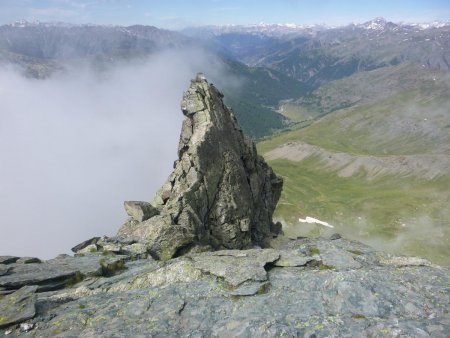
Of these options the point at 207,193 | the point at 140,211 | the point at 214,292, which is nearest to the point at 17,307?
A: the point at 214,292

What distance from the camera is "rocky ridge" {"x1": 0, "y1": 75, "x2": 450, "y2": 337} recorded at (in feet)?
70.7

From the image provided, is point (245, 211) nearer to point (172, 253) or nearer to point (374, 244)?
Result: point (172, 253)

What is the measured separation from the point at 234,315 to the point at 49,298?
41.6 feet

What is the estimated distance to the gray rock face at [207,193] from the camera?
150ft

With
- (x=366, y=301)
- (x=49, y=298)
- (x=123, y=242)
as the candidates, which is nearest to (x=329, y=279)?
(x=366, y=301)

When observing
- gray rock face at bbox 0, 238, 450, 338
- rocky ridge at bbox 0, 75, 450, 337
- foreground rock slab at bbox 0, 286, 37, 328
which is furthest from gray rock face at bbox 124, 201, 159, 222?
foreground rock slab at bbox 0, 286, 37, 328

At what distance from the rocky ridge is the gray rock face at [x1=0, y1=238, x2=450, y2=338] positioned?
63 mm

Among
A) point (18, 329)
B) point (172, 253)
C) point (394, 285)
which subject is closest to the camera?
point (18, 329)

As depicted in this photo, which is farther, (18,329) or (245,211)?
(245,211)

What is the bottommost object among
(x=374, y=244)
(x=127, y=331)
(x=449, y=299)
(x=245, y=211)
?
(x=374, y=244)

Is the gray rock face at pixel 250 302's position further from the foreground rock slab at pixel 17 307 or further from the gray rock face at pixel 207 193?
the gray rock face at pixel 207 193

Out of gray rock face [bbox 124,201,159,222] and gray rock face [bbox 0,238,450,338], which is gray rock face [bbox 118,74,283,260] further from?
gray rock face [bbox 0,238,450,338]

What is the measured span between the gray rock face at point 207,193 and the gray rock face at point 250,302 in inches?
529

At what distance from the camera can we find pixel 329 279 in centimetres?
2594
